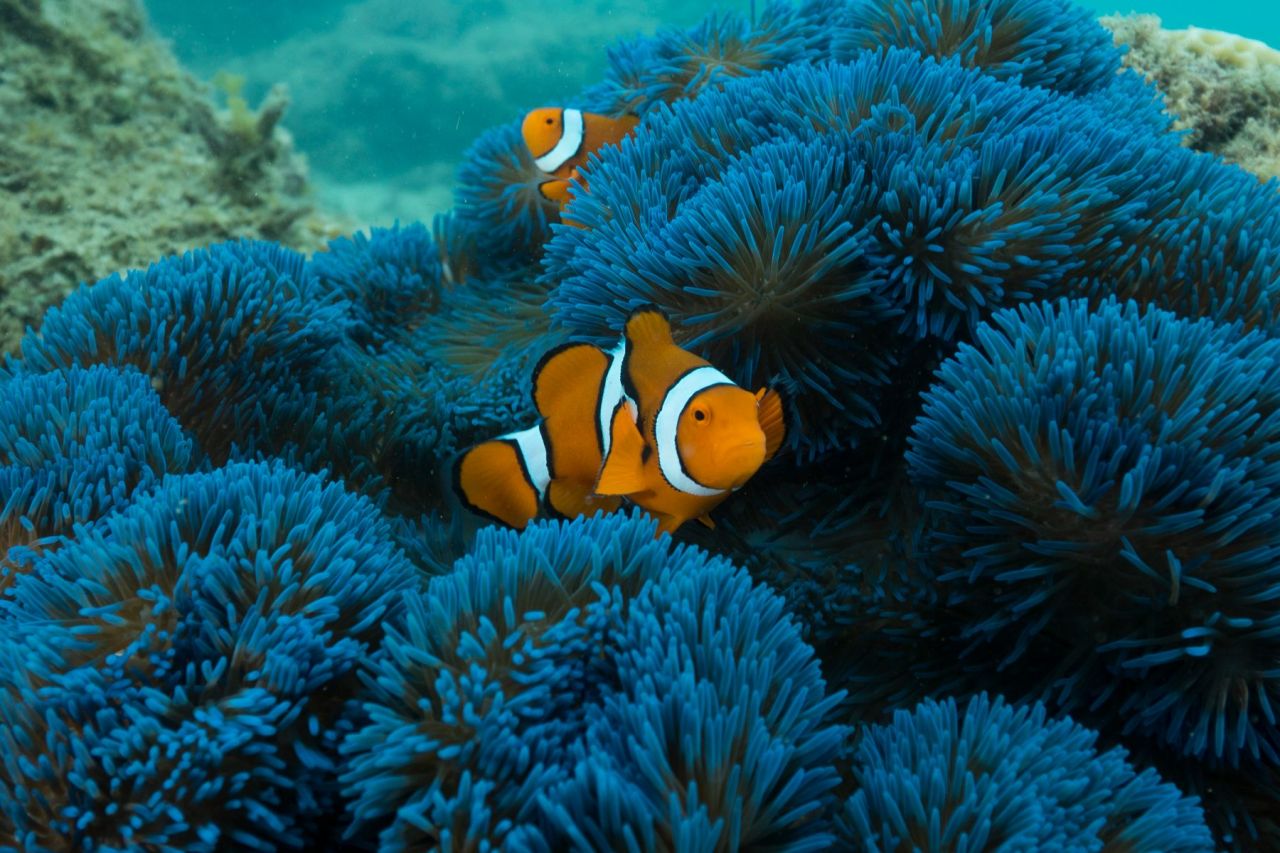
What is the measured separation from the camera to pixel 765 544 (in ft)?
→ 5.06

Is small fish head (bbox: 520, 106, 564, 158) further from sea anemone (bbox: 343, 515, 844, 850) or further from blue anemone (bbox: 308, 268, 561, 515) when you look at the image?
sea anemone (bbox: 343, 515, 844, 850)

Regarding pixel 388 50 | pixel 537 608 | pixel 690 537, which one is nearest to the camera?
pixel 537 608

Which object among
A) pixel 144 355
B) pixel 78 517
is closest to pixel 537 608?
pixel 78 517

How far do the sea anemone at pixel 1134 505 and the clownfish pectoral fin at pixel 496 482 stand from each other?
0.71 m

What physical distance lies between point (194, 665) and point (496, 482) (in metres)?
0.68

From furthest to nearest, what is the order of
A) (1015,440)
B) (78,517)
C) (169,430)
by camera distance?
(169,430) < (78,517) < (1015,440)

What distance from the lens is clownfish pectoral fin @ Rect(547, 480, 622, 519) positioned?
61.5 inches

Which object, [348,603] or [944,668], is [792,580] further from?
[348,603]

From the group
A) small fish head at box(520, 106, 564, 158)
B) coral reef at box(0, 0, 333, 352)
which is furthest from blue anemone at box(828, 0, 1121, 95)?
coral reef at box(0, 0, 333, 352)

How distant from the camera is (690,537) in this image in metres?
1.58

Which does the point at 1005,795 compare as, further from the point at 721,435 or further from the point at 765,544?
the point at 765,544

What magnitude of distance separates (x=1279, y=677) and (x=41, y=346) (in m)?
2.01

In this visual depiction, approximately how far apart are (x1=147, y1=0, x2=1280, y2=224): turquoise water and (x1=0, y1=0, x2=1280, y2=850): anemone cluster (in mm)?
6756

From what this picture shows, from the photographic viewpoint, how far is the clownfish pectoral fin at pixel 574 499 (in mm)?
1562
